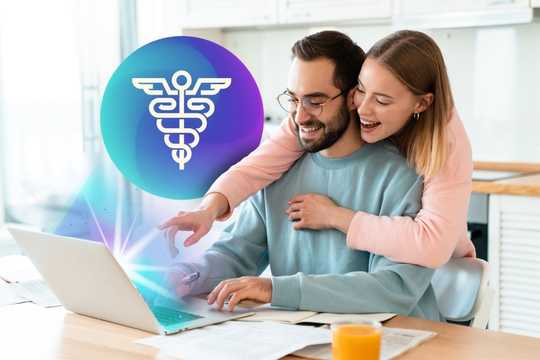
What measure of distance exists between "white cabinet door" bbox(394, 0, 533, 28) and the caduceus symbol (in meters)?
1.90

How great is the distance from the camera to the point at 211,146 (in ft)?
5.81

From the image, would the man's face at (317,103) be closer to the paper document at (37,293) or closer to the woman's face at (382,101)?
the woman's face at (382,101)

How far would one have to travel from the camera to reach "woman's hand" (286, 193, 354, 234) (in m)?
1.70

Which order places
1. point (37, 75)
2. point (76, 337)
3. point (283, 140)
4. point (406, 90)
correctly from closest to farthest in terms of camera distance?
point (76, 337)
point (406, 90)
point (283, 140)
point (37, 75)

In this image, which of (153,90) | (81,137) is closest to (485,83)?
(81,137)

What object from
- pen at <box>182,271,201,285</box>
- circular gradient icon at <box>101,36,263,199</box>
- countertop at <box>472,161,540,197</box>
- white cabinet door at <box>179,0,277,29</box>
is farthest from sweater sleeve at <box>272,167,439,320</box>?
white cabinet door at <box>179,0,277,29</box>

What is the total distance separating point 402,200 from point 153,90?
0.56 meters

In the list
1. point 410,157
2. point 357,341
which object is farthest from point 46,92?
point 357,341

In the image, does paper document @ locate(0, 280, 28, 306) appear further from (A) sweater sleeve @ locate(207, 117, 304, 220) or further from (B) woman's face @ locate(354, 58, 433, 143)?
(B) woman's face @ locate(354, 58, 433, 143)

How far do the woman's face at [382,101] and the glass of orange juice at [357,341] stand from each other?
55 cm

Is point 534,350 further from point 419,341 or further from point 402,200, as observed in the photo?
point 402,200

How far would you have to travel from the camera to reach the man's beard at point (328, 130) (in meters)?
1.76

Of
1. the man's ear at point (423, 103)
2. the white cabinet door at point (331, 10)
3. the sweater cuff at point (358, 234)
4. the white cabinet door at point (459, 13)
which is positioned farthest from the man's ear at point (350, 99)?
the white cabinet door at point (331, 10)

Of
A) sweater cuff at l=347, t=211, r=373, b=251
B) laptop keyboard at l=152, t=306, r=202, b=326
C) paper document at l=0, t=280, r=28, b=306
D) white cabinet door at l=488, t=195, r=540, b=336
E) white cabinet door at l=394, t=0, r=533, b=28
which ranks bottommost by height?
white cabinet door at l=488, t=195, r=540, b=336
